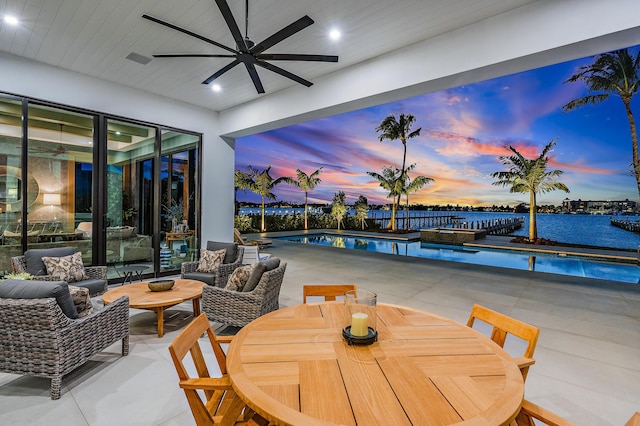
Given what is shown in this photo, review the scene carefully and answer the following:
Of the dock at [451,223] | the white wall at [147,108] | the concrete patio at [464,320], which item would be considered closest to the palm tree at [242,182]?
the dock at [451,223]

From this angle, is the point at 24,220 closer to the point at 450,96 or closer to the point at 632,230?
the point at 450,96

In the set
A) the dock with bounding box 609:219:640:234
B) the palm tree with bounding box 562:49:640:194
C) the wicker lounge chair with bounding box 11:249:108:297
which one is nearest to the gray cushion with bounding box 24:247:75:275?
the wicker lounge chair with bounding box 11:249:108:297

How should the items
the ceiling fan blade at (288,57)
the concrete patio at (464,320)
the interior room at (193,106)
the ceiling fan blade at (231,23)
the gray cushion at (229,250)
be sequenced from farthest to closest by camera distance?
the gray cushion at (229,250) → the ceiling fan blade at (288,57) → the interior room at (193,106) → the ceiling fan blade at (231,23) → the concrete patio at (464,320)

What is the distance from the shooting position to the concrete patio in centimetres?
203

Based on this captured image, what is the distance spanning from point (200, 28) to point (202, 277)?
319 cm

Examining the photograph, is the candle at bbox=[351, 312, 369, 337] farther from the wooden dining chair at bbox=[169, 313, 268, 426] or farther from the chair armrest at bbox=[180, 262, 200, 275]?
the chair armrest at bbox=[180, 262, 200, 275]

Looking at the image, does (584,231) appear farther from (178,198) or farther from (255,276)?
(178,198)

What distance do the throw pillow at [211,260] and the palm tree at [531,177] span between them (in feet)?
36.3

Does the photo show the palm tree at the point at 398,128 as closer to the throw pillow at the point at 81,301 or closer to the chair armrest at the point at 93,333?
the chair armrest at the point at 93,333

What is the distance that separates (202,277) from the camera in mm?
4430

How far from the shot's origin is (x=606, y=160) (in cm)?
1193

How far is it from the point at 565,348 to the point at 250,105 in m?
6.08

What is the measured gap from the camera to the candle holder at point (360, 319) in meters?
1.42

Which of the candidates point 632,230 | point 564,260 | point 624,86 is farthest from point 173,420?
point 632,230
